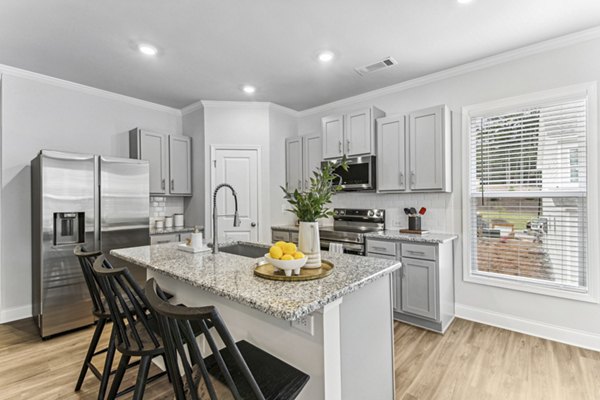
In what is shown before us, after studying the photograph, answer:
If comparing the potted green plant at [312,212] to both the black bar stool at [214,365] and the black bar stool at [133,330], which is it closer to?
the black bar stool at [214,365]

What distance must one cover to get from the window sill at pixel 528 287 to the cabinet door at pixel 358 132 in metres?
1.82

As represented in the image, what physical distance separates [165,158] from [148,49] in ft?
5.65

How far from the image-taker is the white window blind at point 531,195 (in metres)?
2.77

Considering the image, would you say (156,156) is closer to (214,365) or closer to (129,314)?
(129,314)

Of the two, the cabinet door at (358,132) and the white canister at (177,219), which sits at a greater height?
the cabinet door at (358,132)

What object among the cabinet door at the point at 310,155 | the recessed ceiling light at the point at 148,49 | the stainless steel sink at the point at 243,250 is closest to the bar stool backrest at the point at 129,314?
the stainless steel sink at the point at 243,250

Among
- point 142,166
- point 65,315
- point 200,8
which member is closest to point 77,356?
point 65,315

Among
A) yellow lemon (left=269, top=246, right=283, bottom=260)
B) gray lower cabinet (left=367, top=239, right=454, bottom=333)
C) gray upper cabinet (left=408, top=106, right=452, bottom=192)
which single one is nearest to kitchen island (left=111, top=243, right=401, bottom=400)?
yellow lemon (left=269, top=246, right=283, bottom=260)

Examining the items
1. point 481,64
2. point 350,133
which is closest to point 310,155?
point 350,133

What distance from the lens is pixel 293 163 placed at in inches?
186

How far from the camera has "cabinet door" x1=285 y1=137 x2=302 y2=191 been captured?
463 cm

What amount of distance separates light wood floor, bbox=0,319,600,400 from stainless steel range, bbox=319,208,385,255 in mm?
998

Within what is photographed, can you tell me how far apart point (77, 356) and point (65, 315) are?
0.63m

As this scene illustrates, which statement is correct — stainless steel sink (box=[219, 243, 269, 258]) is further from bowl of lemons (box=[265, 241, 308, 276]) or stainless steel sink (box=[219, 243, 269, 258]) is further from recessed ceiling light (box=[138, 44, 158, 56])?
recessed ceiling light (box=[138, 44, 158, 56])
